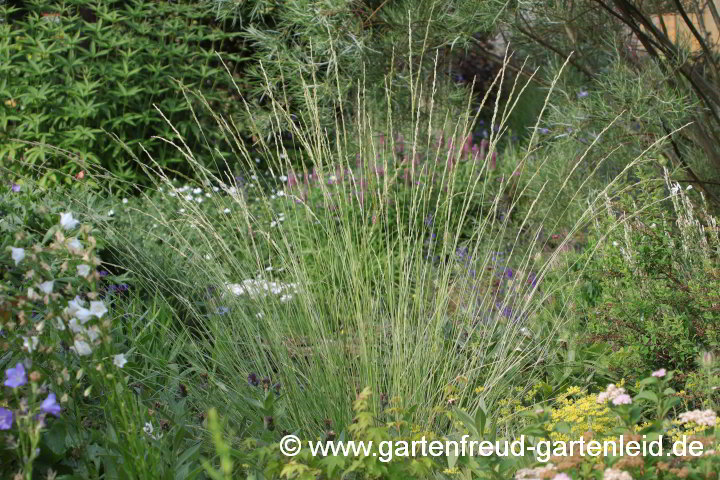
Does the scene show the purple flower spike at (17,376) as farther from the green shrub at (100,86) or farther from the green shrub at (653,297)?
the green shrub at (100,86)

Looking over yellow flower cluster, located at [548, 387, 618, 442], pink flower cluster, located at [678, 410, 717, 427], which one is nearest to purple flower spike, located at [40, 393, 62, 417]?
yellow flower cluster, located at [548, 387, 618, 442]

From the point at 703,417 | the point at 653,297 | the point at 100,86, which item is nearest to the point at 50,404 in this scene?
the point at 703,417

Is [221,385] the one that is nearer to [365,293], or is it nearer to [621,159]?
[365,293]

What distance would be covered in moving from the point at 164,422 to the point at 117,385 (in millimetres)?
231

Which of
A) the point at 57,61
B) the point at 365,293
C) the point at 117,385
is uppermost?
the point at 365,293

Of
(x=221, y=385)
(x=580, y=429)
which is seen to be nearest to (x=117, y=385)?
(x=221, y=385)

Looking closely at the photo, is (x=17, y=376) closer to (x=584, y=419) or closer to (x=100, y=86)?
(x=584, y=419)

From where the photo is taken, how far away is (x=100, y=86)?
19.7 feet

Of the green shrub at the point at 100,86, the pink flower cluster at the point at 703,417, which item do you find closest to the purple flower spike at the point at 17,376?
the pink flower cluster at the point at 703,417

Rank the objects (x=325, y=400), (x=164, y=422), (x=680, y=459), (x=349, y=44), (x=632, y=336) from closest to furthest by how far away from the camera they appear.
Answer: (x=680, y=459) < (x=164, y=422) < (x=325, y=400) < (x=632, y=336) < (x=349, y=44)

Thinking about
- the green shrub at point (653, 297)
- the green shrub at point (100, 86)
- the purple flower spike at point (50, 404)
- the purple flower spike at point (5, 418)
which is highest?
the green shrub at point (653, 297)

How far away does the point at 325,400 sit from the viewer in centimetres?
257

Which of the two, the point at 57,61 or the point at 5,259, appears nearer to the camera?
the point at 5,259

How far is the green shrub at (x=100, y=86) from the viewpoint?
223 inches
